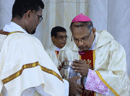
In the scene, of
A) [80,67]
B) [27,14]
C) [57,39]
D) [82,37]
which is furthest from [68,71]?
[57,39]

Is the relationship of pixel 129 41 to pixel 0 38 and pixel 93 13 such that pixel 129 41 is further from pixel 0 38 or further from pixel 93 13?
pixel 0 38

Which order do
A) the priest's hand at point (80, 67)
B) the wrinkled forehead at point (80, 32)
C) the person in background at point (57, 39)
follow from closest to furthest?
the priest's hand at point (80, 67)
the wrinkled forehead at point (80, 32)
the person in background at point (57, 39)

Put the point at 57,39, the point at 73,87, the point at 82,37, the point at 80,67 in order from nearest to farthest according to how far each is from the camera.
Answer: the point at 73,87
the point at 80,67
the point at 82,37
the point at 57,39

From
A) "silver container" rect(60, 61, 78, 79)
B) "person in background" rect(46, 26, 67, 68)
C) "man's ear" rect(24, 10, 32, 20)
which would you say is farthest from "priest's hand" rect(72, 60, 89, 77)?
"person in background" rect(46, 26, 67, 68)

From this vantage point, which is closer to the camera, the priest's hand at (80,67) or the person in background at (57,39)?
the priest's hand at (80,67)

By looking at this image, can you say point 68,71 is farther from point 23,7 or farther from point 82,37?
point 23,7

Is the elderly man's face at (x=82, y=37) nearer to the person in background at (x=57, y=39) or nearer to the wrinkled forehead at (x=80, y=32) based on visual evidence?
the wrinkled forehead at (x=80, y=32)

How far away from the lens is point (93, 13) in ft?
18.0

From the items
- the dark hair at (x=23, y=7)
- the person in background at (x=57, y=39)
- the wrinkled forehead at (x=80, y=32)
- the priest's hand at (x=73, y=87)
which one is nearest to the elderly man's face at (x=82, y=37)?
the wrinkled forehead at (x=80, y=32)

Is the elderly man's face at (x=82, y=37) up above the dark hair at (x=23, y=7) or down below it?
below

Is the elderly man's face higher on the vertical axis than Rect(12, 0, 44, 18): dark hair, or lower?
lower

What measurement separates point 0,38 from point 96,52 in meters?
1.64

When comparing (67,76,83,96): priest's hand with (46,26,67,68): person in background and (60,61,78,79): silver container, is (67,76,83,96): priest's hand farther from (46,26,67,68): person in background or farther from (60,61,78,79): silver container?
(46,26,67,68): person in background

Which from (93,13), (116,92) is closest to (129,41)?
(93,13)
